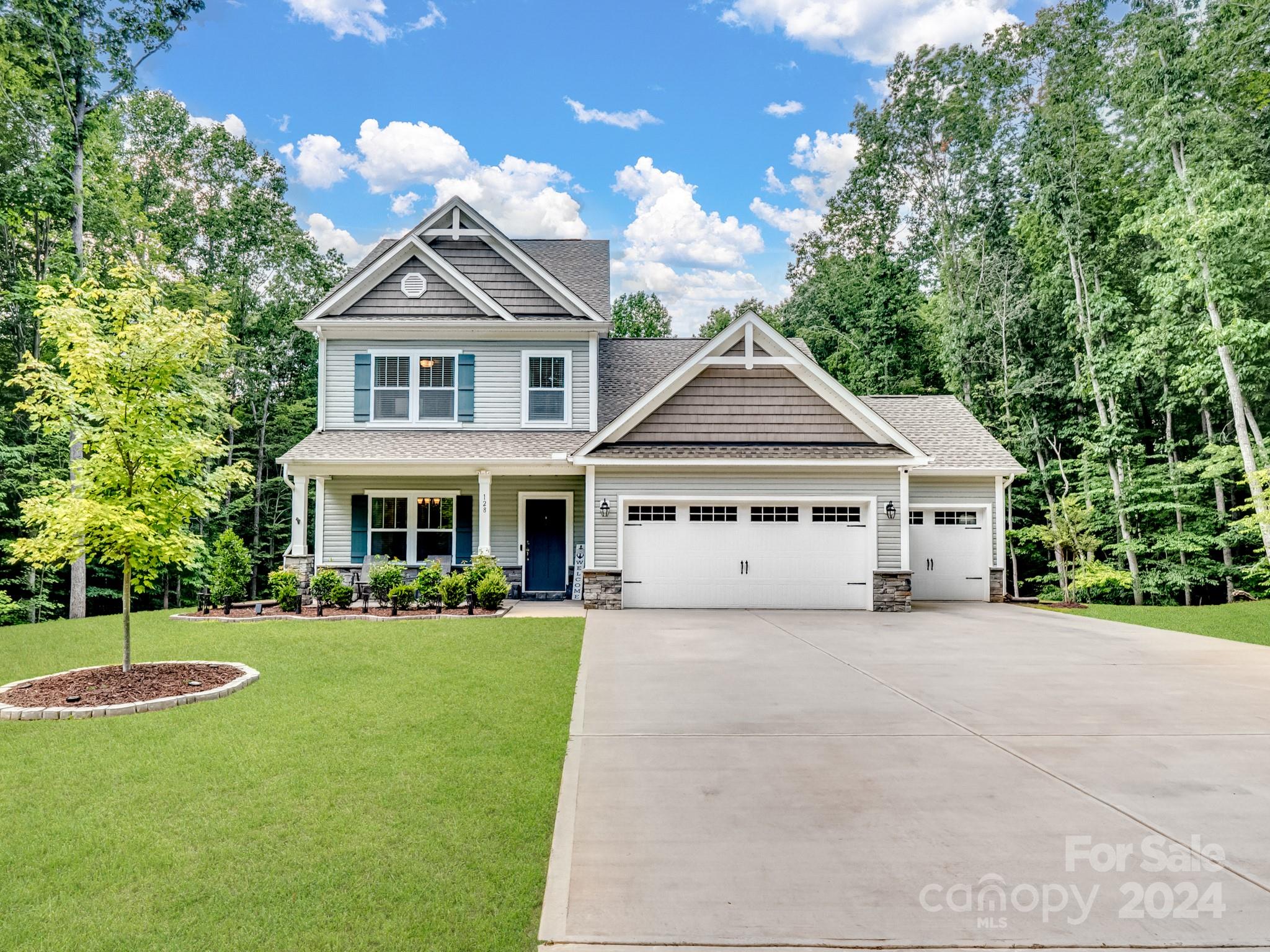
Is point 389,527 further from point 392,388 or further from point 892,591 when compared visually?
point 892,591

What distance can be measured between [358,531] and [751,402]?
873cm

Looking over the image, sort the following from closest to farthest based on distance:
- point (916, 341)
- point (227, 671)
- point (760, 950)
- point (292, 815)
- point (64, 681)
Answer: point (760, 950)
point (292, 815)
point (64, 681)
point (227, 671)
point (916, 341)

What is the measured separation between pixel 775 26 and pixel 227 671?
984 inches

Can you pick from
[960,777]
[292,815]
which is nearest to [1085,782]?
[960,777]

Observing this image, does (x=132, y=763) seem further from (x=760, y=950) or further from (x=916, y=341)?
(x=916, y=341)

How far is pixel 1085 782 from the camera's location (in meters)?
4.81

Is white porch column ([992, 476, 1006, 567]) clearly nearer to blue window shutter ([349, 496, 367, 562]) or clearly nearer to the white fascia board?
the white fascia board

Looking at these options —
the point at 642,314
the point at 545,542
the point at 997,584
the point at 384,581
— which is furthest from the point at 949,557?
the point at 642,314

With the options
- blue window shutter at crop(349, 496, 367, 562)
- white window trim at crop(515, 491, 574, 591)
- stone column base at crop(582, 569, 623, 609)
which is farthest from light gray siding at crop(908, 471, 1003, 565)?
blue window shutter at crop(349, 496, 367, 562)

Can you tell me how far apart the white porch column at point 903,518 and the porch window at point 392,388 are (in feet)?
34.4

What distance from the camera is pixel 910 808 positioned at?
436 cm

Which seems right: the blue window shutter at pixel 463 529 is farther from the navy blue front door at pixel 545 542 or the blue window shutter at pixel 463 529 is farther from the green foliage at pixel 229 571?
the green foliage at pixel 229 571

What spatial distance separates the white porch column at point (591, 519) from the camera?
1409 cm

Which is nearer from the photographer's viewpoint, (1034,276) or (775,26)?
(1034,276)
